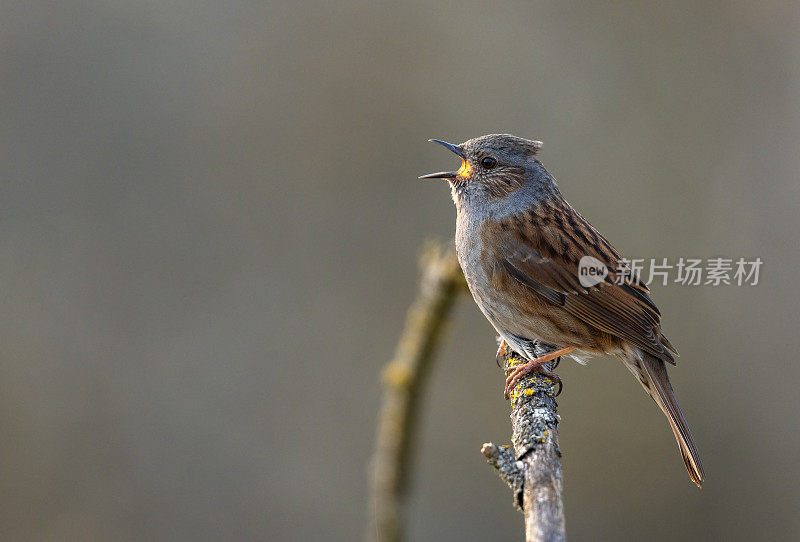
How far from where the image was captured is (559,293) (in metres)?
4.47

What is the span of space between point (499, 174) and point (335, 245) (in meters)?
3.63

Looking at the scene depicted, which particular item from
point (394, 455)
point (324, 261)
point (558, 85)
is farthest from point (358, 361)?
point (394, 455)

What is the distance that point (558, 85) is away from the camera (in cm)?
841

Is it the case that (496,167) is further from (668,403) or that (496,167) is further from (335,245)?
(335,245)

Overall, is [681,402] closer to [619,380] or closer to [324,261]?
[619,380]

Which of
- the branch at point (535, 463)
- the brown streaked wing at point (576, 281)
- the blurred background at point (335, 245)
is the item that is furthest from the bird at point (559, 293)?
the blurred background at point (335, 245)

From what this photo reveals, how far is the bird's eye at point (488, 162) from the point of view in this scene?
Answer: 191 inches

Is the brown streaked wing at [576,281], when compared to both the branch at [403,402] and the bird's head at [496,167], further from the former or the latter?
the branch at [403,402]

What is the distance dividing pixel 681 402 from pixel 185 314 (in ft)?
16.4

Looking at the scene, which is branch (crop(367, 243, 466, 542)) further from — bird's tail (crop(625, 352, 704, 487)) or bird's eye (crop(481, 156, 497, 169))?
bird's tail (crop(625, 352, 704, 487))

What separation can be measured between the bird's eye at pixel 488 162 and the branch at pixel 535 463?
5.49ft

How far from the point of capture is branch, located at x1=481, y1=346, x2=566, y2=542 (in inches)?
87.0

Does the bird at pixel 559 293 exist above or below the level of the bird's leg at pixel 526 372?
above

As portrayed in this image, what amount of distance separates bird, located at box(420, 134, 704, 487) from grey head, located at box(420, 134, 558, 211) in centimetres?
7
